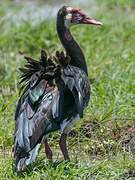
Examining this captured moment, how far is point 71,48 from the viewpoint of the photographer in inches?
269

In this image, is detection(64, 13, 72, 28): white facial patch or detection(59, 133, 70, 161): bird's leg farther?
detection(64, 13, 72, 28): white facial patch

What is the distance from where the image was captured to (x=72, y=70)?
6.50 m

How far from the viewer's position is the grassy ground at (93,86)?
6.23 meters

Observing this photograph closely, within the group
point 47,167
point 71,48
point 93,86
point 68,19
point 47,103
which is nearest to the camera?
point 47,167

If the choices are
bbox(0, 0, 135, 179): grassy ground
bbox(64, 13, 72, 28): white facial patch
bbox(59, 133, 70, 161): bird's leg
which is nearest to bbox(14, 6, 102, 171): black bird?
bbox(59, 133, 70, 161): bird's leg

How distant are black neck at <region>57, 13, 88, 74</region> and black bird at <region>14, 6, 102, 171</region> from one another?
0.08 metres

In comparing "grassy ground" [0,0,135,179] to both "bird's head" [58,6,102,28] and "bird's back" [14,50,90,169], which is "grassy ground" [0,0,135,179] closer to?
"bird's back" [14,50,90,169]

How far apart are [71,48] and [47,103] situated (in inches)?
27.8

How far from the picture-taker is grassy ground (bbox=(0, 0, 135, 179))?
20.4ft

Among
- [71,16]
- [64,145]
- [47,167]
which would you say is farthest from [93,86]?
[47,167]

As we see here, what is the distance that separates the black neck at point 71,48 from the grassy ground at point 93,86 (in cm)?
65

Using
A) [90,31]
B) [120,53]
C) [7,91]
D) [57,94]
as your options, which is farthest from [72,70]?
[90,31]

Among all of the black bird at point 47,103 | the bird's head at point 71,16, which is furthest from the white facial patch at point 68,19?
the black bird at point 47,103

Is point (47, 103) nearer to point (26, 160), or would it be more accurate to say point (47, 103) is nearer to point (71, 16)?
point (26, 160)
